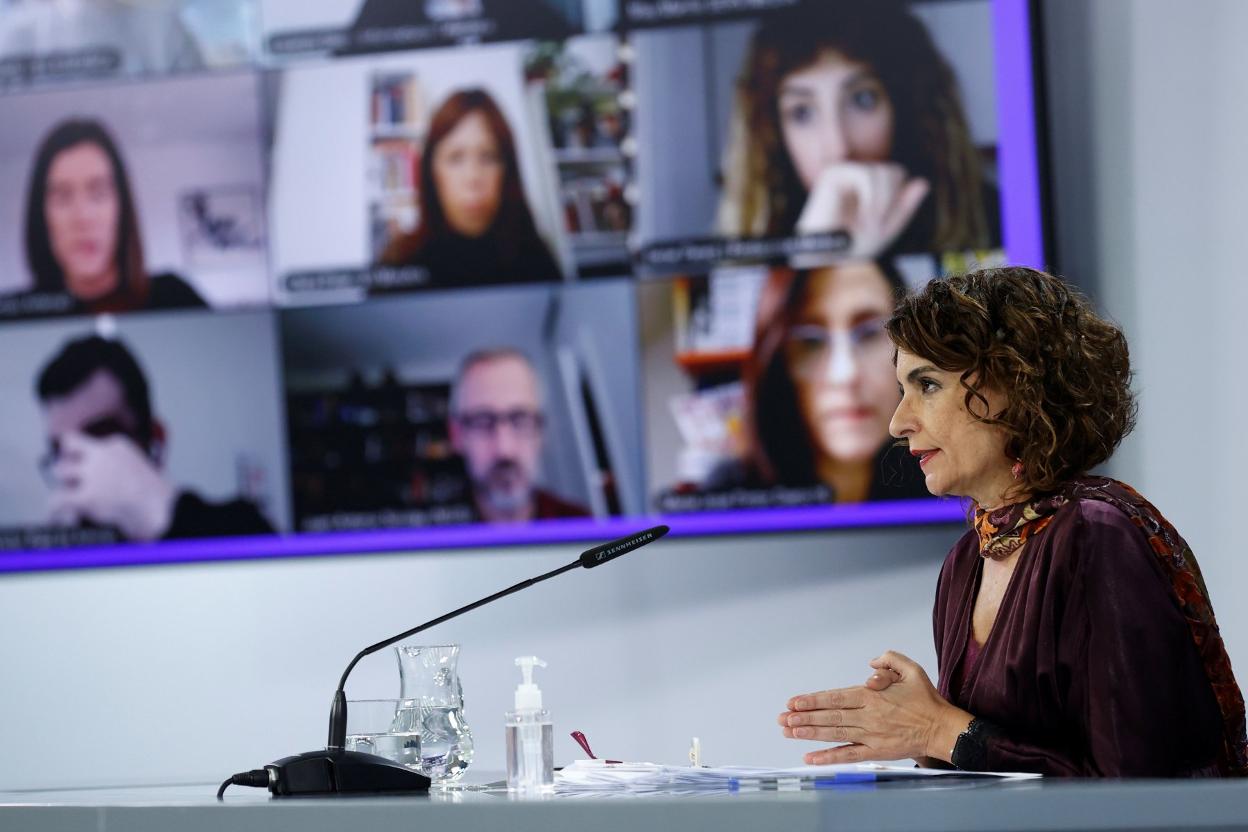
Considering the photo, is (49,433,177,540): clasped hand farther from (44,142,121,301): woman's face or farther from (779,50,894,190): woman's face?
(779,50,894,190): woman's face

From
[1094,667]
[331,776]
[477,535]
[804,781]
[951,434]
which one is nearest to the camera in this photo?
[804,781]

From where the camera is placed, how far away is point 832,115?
294 cm

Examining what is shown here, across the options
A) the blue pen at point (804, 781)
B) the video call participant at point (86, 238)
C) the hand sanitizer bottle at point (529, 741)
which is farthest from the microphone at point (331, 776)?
the video call participant at point (86, 238)

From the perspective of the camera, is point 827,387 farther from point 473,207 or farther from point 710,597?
point 473,207

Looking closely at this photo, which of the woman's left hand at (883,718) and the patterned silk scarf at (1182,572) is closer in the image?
the patterned silk scarf at (1182,572)

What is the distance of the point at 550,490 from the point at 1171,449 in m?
1.29

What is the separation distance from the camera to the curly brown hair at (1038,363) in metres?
1.76

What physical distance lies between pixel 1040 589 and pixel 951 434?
26 centimetres

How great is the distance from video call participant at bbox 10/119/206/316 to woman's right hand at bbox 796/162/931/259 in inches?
57.6

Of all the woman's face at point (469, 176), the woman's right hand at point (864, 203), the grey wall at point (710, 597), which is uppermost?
the woman's face at point (469, 176)

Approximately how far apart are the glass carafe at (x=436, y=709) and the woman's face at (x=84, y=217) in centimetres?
187

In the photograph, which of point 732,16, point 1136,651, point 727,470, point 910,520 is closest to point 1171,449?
point 910,520

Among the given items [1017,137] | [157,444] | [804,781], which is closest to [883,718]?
[804,781]

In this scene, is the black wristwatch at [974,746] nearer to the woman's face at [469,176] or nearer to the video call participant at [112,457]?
the woman's face at [469,176]
